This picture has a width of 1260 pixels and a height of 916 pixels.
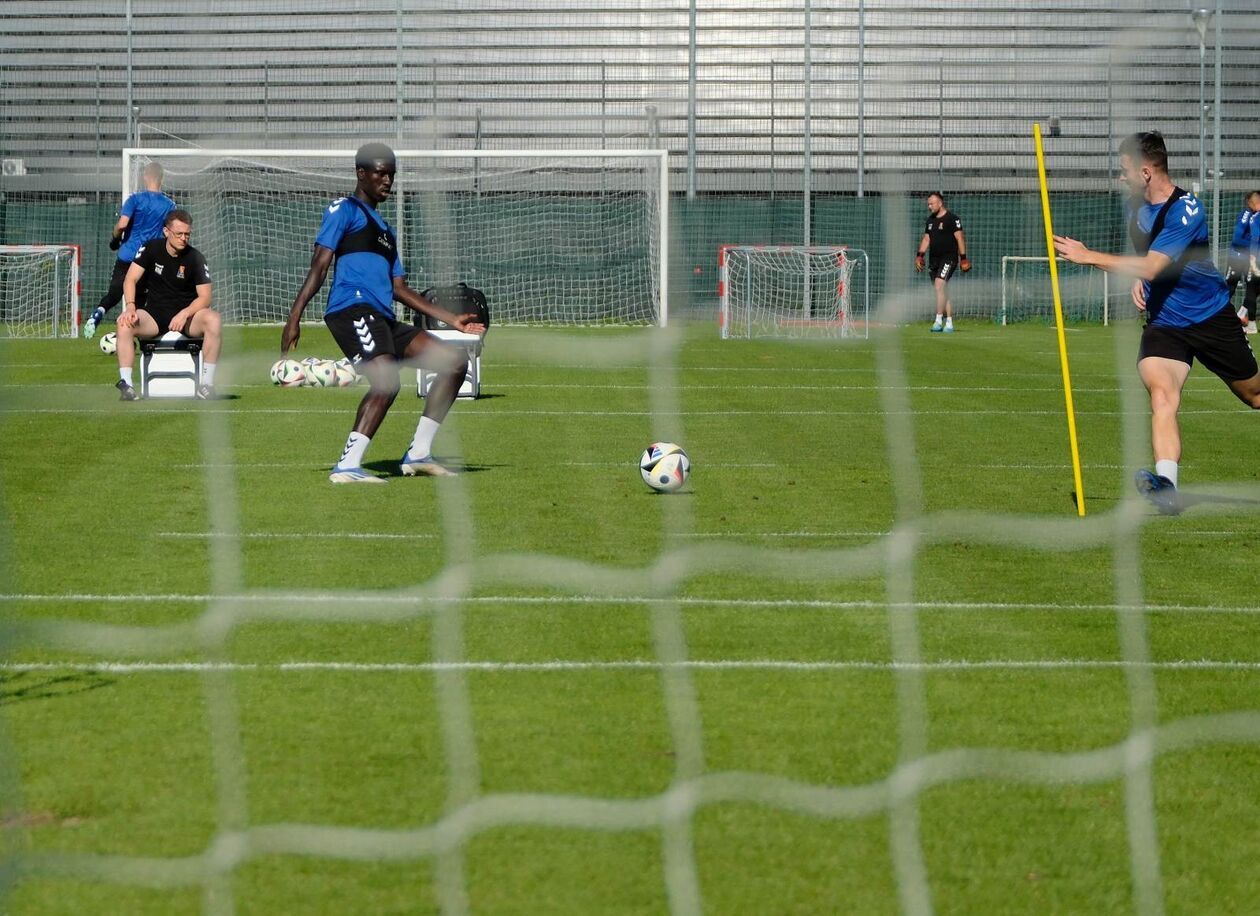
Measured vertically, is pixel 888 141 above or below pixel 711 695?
above

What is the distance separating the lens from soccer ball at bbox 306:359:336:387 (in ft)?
55.8

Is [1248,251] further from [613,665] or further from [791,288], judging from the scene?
[613,665]

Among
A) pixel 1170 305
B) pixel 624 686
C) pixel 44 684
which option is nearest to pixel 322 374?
pixel 1170 305

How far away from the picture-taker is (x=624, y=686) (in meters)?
5.45

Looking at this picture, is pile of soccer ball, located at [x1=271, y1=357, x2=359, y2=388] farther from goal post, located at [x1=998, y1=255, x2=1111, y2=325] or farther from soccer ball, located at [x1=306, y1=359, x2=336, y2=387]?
goal post, located at [x1=998, y1=255, x2=1111, y2=325]

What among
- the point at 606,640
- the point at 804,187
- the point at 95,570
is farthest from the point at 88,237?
the point at 606,640

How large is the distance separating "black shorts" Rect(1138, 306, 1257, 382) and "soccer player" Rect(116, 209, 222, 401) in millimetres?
7882

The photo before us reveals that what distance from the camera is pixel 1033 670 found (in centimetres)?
572

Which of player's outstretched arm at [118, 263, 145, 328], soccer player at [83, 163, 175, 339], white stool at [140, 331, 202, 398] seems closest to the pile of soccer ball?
white stool at [140, 331, 202, 398]

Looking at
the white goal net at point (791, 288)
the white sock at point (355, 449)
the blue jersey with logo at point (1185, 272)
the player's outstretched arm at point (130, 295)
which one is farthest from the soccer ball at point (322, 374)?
the white goal net at point (791, 288)

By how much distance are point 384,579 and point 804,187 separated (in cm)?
2353

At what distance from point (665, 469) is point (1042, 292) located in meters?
22.5

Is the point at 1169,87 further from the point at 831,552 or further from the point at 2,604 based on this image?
the point at 2,604

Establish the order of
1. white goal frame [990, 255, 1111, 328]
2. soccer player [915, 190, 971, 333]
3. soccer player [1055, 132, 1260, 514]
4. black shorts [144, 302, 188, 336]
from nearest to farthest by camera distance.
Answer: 1. soccer player [1055, 132, 1260, 514]
2. black shorts [144, 302, 188, 336]
3. soccer player [915, 190, 971, 333]
4. white goal frame [990, 255, 1111, 328]
